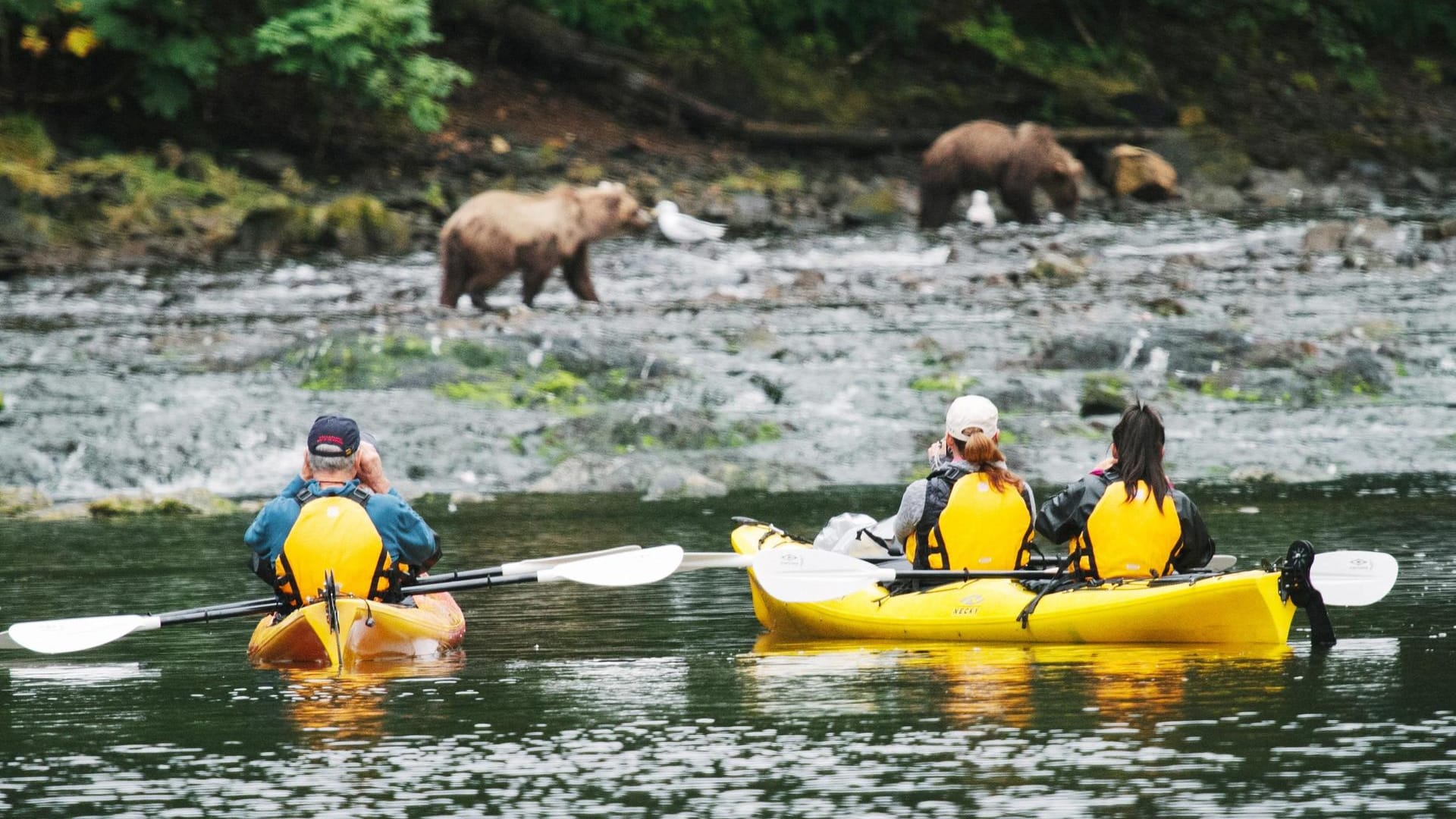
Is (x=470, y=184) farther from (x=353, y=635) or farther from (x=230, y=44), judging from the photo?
(x=353, y=635)

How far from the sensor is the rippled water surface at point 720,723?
504 cm

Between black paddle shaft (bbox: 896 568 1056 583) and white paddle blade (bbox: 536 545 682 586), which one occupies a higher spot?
white paddle blade (bbox: 536 545 682 586)

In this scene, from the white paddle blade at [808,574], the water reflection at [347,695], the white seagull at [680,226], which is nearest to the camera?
the water reflection at [347,695]

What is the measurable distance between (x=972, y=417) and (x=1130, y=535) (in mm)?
672

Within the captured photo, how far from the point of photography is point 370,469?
7262 mm

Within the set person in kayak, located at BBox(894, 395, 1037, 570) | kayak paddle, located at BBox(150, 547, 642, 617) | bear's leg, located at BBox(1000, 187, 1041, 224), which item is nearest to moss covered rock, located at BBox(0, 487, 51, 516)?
kayak paddle, located at BBox(150, 547, 642, 617)

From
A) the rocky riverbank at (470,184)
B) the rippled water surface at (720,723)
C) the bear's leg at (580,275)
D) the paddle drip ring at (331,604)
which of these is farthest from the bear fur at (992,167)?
the paddle drip ring at (331,604)

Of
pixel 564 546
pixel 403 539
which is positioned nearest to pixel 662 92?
pixel 564 546

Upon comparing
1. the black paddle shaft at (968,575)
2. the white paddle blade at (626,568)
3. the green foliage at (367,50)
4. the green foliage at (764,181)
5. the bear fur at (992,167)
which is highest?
the green foliage at (367,50)

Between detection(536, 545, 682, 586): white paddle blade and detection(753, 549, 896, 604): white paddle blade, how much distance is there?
1.39ft

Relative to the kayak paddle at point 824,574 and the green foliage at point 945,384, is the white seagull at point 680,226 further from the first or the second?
the kayak paddle at point 824,574

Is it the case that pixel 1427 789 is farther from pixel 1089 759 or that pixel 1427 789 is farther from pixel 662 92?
pixel 662 92

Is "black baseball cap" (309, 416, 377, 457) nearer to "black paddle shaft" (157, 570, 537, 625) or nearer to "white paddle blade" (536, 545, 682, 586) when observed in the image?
"black paddle shaft" (157, 570, 537, 625)

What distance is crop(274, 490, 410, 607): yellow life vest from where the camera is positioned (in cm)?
691
